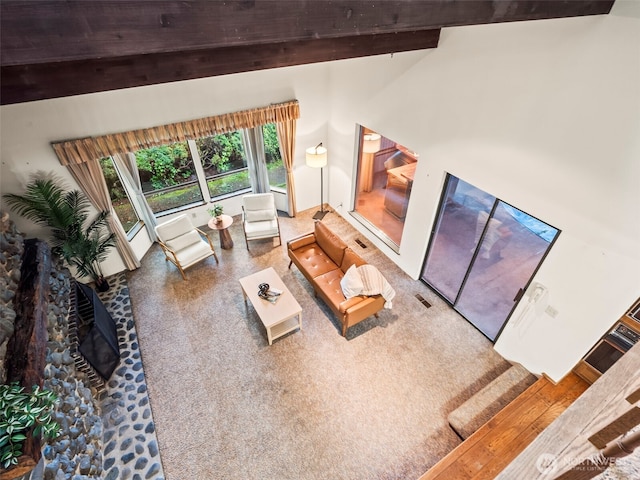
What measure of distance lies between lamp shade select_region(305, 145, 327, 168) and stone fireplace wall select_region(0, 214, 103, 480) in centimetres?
419

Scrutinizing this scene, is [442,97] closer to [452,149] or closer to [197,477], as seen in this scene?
[452,149]

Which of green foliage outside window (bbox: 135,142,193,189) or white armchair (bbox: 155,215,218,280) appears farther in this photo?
green foliage outside window (bbox: 135,142,193,189)

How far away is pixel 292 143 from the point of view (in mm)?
6090

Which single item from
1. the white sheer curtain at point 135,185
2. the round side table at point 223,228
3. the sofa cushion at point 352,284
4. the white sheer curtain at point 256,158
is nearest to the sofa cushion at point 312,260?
the sofa cushion at point 352,284

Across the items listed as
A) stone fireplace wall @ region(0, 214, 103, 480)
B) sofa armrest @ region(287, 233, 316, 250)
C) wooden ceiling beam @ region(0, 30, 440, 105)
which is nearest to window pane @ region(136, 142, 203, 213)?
stone fireplace wall @ region(0, 214, 103, 480)

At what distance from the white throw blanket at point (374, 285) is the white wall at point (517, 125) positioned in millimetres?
1031

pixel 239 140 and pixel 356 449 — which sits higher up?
pixel 239 140

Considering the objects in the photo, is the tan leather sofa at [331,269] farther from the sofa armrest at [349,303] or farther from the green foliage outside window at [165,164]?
the green foliage outside window at [165,164]

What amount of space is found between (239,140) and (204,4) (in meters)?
5.17

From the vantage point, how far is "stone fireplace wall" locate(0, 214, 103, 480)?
110 inches

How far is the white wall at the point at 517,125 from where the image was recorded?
264 cm

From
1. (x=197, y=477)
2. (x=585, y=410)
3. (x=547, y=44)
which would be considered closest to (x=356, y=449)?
(x=197, y=477)

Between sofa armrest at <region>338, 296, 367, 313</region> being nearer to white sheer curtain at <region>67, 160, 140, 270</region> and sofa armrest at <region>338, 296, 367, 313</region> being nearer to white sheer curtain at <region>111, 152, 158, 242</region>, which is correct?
white sheer curtain at <region>67, 160, 140, 270</region>

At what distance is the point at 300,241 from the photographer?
550cm
